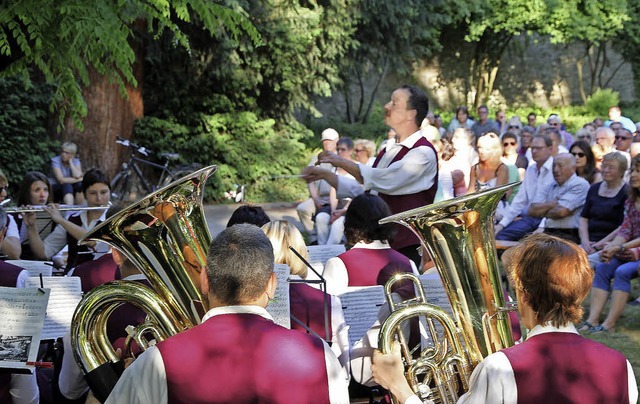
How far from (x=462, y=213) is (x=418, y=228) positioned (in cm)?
19

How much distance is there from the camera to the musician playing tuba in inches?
101

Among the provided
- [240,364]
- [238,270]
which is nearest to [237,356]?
[240,364]

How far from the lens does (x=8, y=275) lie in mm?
4336

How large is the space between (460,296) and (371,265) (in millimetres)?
1430

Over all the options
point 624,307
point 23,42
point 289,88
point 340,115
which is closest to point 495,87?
point 340,115

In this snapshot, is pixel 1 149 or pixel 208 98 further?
pixel 208 98

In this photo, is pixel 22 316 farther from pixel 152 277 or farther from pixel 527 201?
pixel 527 201

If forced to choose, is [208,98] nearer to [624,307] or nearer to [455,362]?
[624,307]

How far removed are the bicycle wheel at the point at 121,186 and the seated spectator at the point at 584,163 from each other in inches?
292

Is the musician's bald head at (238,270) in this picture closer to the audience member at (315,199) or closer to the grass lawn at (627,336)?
the grass lawn at (627,336)

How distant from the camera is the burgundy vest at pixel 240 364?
7.98 ft

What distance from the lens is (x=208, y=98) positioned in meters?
15.7

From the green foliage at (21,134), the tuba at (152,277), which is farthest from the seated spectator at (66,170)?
the tuba at (152,277)

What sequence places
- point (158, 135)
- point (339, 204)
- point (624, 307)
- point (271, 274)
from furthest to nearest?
1. point (158, 135)
2. point (339, 204)
3. point (624, 307)
4. point (271, 274)
